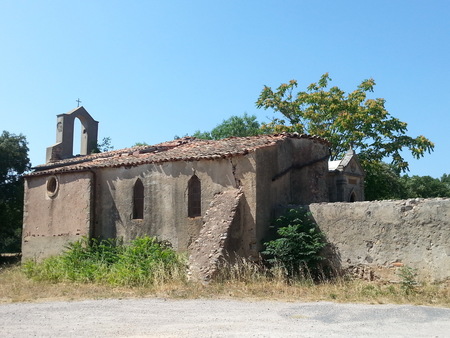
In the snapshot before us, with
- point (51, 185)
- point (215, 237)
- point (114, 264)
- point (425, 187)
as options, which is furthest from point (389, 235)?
point (425, 187)

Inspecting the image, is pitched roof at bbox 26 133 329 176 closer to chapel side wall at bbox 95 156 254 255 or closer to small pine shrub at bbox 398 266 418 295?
chapel side wall at bbox 95 156 254 255

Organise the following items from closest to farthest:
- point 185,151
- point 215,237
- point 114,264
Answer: point 215,237 → point 114,264 → point 185,151

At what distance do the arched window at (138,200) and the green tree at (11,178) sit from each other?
1102 centimetres

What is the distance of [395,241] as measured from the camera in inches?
499

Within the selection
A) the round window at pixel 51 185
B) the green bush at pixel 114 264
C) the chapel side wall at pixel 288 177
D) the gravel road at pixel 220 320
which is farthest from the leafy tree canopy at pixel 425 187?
the gravel road at pixel 220 320

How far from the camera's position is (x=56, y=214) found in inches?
767

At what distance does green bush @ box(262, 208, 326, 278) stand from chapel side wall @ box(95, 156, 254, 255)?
105cm

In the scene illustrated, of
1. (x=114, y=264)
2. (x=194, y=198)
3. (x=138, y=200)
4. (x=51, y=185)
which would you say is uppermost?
(x=51, y=185)

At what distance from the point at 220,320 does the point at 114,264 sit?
315 inches

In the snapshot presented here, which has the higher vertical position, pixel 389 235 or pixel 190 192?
pixel 190 192

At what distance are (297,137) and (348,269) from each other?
5357mm

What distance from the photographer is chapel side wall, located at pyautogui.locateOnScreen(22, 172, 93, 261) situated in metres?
18.5

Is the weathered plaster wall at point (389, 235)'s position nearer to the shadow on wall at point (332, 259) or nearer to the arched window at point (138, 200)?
the shadow on wall at point (332, 259)

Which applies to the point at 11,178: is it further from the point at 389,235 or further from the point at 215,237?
the point at 389,235
